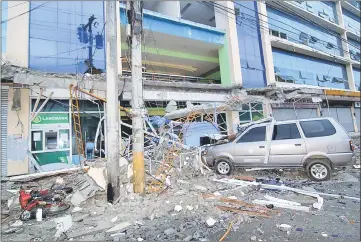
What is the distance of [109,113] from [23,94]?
589 centimetres

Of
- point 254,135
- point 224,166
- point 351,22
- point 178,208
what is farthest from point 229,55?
point 351,22

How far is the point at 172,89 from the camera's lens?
13164mm

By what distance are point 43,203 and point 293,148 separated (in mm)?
7491

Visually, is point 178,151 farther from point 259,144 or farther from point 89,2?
point 89,2

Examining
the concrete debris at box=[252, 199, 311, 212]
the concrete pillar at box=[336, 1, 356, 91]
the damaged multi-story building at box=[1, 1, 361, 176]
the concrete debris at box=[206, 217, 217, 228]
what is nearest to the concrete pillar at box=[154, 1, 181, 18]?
the damaged multi-story building at box=[1, 1, 361, 176]

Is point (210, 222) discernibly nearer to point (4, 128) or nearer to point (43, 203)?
point (43, 203)

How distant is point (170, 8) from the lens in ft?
51.9

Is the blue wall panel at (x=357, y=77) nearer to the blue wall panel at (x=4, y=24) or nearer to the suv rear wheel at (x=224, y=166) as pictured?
the suv rear wheel at (x=224, y=166)

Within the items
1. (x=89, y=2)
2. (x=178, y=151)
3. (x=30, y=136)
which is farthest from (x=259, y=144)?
(x=89, y=2)

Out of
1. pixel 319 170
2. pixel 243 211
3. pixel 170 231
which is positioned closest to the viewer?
pixel 170 231

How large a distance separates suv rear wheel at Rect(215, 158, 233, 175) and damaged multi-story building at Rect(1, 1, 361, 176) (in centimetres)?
508

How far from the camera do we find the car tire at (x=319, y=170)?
23.4 feet

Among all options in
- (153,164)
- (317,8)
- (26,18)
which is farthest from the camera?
(317,8)

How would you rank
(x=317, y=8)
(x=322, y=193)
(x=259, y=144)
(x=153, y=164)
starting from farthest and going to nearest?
(x=317, y=8) < (x=153, y=164) < (x=259, y=144) < (x=322, y=193)
